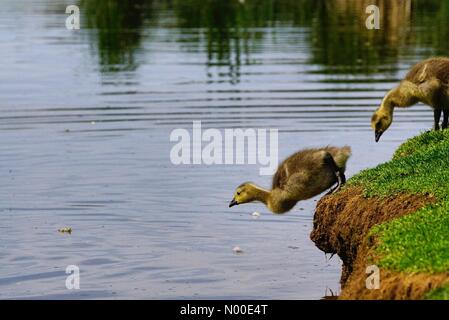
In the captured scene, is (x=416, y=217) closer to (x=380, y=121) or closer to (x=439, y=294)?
(x=439, y=294)

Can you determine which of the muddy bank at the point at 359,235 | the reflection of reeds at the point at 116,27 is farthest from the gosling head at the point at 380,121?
the reflection of reeds at the point at 116,27

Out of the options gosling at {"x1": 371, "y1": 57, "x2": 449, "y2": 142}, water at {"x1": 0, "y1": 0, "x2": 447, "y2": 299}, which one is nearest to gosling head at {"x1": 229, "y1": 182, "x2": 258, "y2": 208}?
water at {"x1": 0, "y1": 0, "x2": 447, "y2": 299}

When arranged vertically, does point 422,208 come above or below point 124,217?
above

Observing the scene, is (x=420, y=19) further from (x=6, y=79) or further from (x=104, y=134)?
(x=104, y=134)

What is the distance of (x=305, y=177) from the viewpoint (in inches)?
623

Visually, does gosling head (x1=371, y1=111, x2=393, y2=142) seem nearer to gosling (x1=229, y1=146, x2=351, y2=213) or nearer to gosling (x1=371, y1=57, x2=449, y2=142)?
gosling (x1=371, y1=57, x2=449, y2=142)

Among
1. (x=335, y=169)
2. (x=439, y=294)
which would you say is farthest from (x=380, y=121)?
(x=439, y=294)

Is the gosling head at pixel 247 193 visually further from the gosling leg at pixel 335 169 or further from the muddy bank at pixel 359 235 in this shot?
the gosling leg at pixel 335 169

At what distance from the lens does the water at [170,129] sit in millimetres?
16703

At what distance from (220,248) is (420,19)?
35002 mm

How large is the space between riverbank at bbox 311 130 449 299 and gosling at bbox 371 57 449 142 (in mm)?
747

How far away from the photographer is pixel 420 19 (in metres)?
50.9

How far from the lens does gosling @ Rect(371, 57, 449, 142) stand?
19125 millimetres

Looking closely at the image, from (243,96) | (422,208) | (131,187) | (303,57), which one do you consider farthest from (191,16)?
(422,208)
